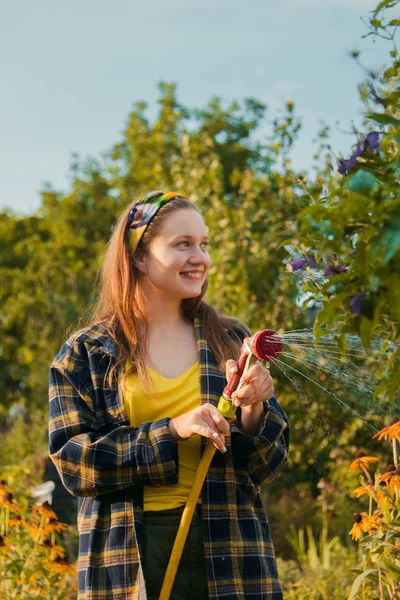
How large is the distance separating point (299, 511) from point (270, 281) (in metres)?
1.92

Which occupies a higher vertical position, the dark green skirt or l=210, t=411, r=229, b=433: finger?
l=210, t=411, r=229, b=433: finger

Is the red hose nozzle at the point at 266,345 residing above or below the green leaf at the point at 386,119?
above

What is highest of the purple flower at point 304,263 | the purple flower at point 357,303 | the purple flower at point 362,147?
the purple flower at point 304,263

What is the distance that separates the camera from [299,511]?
6.31m

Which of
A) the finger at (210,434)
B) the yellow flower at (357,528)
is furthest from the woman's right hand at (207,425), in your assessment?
the yellow flower at (357,528)

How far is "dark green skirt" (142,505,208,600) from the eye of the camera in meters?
2.18

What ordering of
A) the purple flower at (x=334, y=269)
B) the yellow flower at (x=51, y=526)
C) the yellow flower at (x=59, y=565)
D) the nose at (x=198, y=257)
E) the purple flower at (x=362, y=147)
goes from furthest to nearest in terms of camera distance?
the yellow flower at (x=51, y=526) < the yellow flower at (x=59, y=565) < the nose at (x=198, y=257) < the purple flower at (x=334, y=269) < the purple flower at (x=362, y=147)

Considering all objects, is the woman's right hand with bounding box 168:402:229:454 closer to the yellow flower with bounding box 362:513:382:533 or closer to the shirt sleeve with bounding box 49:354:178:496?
the shirt sleeve with bounding box 49:354:178:496

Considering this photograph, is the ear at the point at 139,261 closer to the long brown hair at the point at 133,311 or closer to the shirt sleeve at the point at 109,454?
the long brown hair at the point at 133,311

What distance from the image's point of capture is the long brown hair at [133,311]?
2.48 meters

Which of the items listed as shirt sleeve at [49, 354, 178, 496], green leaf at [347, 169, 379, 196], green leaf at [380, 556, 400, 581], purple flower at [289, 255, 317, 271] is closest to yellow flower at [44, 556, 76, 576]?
shirt sleeve at [49, 354, 178, 496]

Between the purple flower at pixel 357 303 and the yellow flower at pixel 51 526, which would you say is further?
the yellow flower at pixel 51 526

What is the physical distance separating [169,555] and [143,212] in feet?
3.68

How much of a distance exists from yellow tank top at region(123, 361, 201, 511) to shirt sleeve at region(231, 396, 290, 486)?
0.13 m
